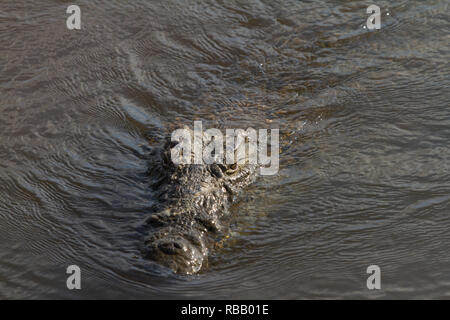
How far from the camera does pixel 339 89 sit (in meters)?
6.90

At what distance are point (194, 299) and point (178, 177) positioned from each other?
47.8 inches

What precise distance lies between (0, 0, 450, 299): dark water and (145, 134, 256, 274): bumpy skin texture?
12 centimetres

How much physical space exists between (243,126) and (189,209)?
1789 mm

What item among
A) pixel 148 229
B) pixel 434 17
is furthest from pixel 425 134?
pixel 148 229

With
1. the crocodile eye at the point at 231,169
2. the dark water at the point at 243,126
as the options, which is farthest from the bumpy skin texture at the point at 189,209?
the dark water at the point at 243,126

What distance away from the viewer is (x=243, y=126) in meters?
6.17

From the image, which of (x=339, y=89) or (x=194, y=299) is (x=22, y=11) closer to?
(x=339, y=89)

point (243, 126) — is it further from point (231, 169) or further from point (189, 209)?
point (189, 209)

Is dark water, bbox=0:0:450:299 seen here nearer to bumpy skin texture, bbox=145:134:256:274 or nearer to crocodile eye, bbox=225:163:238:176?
bumpy skin texture, bbox=145:134:256:274

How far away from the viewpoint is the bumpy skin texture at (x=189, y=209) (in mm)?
4180

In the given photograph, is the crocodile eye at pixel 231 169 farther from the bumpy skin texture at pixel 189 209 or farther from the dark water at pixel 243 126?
the dark water at pixel 243 126

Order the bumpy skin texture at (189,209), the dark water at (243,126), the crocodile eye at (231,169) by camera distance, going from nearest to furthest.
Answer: the bumpy skin texture at (189,209) → the dark water at (243,126) → the crocodile eye at (231,169)

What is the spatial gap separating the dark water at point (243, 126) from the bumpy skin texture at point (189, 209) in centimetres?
12
